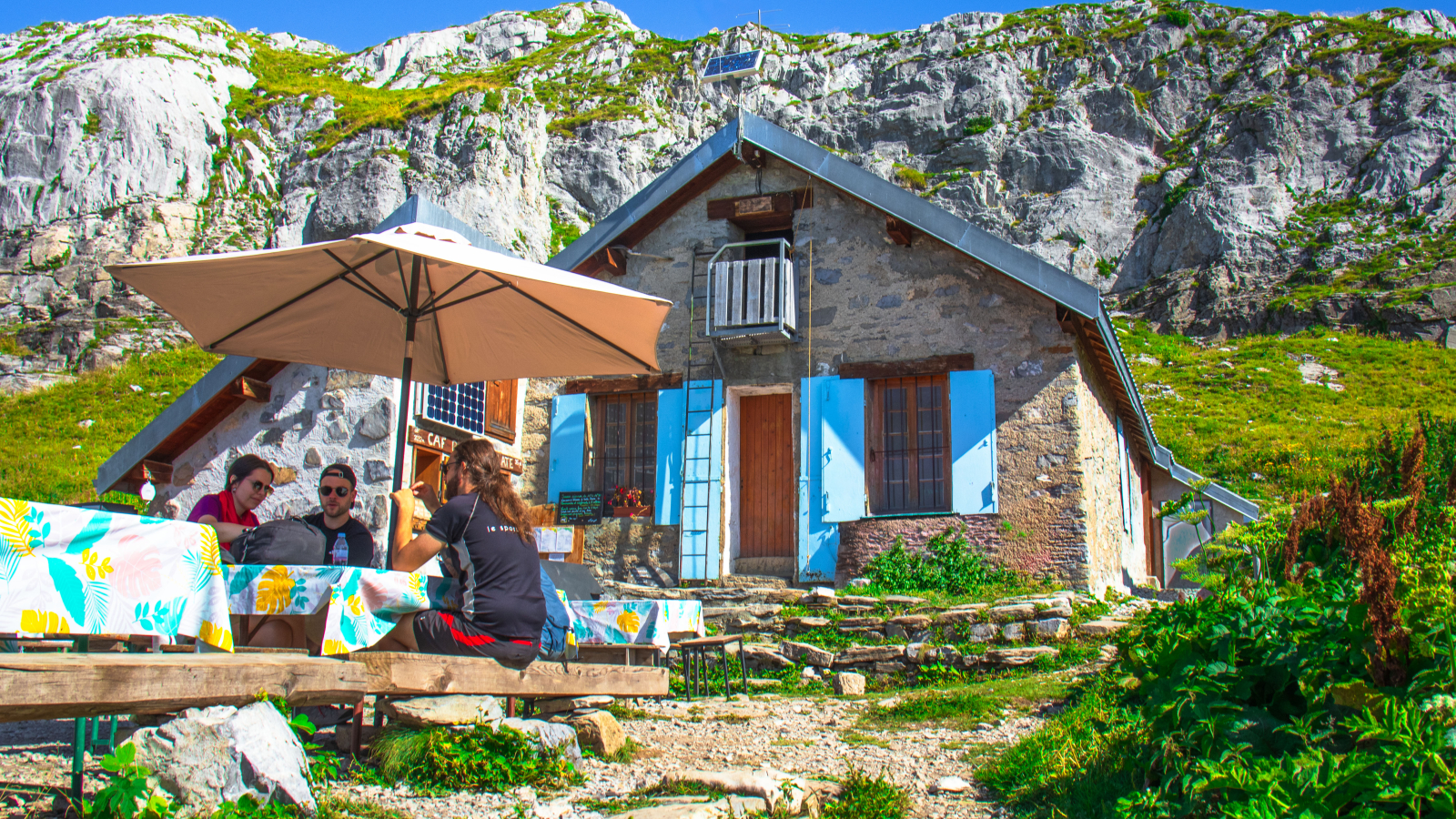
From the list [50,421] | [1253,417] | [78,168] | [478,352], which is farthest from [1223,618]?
[78,168]

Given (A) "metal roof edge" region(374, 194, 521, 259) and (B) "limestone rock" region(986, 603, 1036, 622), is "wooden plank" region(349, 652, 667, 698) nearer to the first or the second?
(B) "limestone rock" region(986, 603, 1036, 622)

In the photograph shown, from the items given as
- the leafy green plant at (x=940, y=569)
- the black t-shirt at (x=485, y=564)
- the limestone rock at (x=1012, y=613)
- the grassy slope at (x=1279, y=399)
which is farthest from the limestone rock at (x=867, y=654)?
the grassy slope at (x=1279, y=399)

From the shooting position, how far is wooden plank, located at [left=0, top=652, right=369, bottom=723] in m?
2.29

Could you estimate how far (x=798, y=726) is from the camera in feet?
16.9

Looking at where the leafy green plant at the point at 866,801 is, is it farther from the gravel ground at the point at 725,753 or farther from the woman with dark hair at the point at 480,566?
the woman with dark hair at the point at 480,566

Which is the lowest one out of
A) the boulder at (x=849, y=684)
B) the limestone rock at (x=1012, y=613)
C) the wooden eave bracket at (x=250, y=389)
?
the boulder at (x=849, y=684)

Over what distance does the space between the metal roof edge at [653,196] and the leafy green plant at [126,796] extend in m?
8.79

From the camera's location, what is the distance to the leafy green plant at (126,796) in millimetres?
2516

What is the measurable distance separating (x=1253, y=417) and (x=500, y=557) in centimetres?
2064

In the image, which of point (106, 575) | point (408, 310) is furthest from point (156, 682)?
point (408, 310)

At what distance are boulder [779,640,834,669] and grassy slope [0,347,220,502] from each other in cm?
1276

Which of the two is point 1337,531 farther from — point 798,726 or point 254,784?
point 254,784

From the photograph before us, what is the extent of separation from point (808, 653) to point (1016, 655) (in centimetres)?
157

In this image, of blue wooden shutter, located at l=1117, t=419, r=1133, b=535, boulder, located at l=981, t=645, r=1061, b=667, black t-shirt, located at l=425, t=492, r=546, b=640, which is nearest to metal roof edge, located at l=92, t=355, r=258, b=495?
black t-shirt, located at l=425, t=492, r=546, b=640
